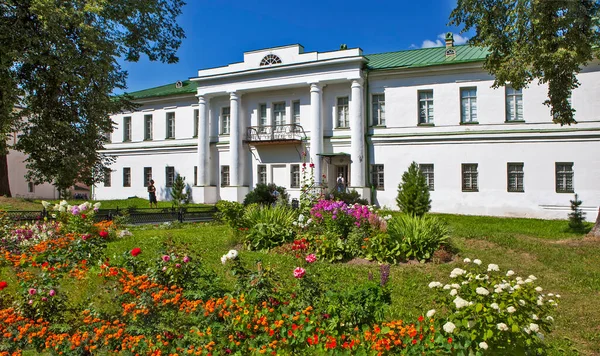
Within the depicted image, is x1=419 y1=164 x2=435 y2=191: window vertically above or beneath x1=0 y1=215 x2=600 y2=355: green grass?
above

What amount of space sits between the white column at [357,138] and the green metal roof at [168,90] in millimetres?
12073

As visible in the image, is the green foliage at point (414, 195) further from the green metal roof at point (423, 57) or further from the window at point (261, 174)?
the window at point (261, 174)

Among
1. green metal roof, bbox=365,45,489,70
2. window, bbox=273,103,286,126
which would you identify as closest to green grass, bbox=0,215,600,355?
green metal roof, bbox=365,45,489,70

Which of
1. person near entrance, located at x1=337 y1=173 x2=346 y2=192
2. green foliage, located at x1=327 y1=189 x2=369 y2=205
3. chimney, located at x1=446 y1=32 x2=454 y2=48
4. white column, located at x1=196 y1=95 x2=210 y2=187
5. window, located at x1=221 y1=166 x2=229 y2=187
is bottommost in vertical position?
green foliage, located at x1=327 y1=189 x2=369 y2=205

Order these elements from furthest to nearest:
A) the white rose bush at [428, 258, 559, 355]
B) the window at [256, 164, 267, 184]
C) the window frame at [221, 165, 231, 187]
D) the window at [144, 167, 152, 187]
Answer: the window at [144, 167, 152, 187]
the window frame at [221, 165, 231, 187]
the window at [256, 164, 267, 184]
the white rose bush at [428, 258, 559, 355]

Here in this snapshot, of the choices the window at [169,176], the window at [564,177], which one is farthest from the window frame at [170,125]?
the window at [564,177]

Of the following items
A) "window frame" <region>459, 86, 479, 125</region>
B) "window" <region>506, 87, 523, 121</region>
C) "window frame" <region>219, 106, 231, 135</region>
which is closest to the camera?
"window" <region>506, 87, 523, 121</region>

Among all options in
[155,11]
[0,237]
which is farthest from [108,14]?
[0,237]

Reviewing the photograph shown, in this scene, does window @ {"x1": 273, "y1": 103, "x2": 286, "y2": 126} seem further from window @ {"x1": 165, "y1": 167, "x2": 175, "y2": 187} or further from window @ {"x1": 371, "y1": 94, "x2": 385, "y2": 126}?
window @ {"x1": 165, "y1": 167, "x2": 175, "y2": 187}

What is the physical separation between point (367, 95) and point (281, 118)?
5754 millimetres

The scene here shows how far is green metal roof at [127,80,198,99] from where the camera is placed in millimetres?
32000

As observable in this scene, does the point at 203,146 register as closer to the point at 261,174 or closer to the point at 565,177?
the point at 261,174

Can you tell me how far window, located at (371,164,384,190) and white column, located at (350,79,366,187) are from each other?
2.46 feet

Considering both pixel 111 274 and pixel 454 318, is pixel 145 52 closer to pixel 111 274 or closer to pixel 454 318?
pixel 111 274
